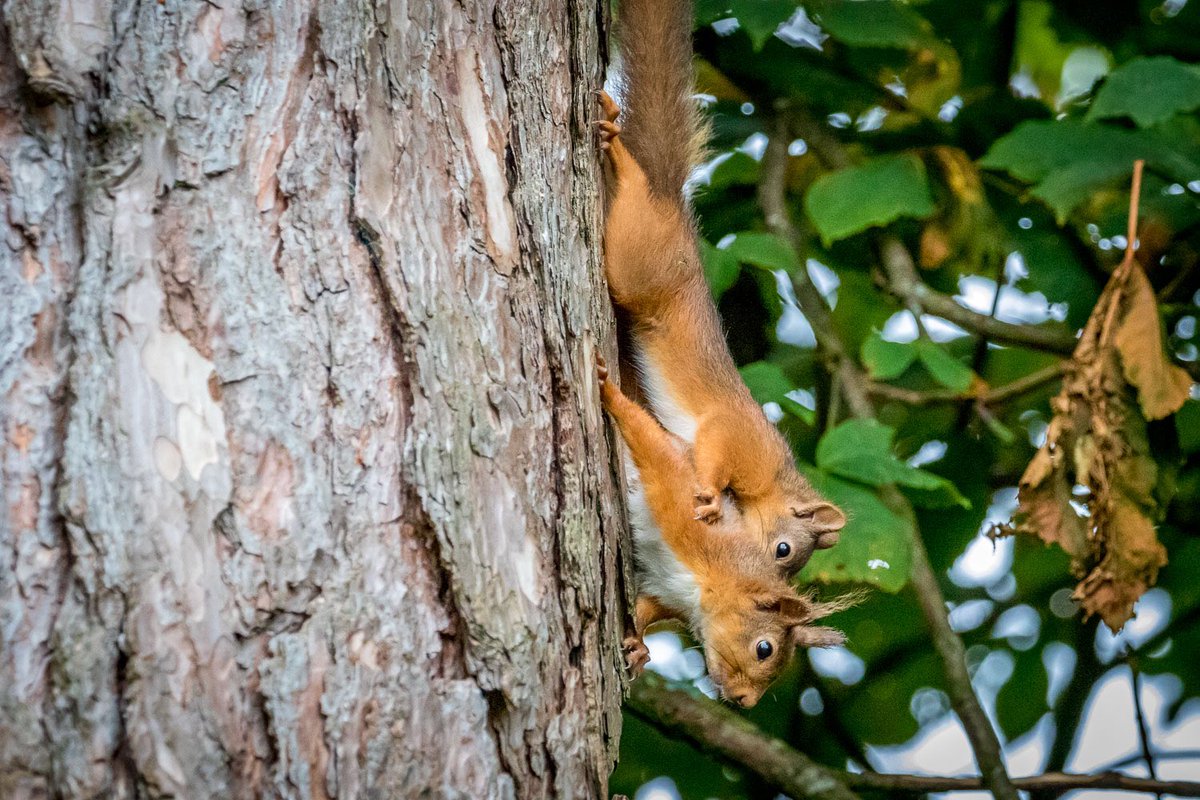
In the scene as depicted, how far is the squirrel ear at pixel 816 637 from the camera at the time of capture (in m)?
3.17

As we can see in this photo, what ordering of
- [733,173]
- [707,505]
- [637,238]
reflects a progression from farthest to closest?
[733,173], [707,505], [637,238]

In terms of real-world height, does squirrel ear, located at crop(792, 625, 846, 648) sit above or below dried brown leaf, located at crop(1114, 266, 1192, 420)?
below

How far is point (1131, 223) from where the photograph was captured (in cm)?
321

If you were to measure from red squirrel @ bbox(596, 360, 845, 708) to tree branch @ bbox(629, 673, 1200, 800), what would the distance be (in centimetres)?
45

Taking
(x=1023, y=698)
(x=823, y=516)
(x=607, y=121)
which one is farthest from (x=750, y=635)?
(x=1023, y=698)

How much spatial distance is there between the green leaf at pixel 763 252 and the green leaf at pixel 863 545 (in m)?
0.58

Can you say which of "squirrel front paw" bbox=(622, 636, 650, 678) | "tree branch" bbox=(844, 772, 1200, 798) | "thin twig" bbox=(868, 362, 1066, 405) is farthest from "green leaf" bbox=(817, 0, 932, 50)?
"tree branch" bbox=(844, 772, 1200, 798)

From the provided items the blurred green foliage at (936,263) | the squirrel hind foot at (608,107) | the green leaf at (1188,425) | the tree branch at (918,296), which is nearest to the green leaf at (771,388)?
the blurred green foliage at (936,263)

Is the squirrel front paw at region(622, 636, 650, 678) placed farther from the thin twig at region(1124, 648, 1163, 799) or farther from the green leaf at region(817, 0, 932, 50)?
the thin twig at region(1124, 648, 1163, 799)

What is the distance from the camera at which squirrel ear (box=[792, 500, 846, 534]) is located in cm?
300

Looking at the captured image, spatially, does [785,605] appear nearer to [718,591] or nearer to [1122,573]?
[718,591]

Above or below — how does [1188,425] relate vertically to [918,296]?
below

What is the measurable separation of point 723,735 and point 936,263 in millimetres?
1684

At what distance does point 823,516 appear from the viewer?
304cm
